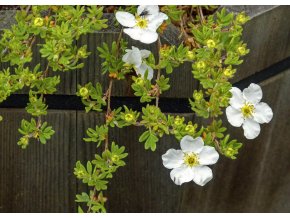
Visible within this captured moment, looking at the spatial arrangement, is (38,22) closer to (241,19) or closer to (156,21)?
(156,21)

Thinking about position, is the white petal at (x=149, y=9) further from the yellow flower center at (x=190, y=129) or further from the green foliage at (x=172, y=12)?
the yellow flower center at (x=190, y=129)

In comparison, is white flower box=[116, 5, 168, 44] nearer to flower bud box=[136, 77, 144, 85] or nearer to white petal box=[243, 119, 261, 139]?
flower bud box=[136, 77, 144, 85]

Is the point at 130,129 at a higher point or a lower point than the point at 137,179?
higher

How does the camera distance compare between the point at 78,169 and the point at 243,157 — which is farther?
the point at 243,157

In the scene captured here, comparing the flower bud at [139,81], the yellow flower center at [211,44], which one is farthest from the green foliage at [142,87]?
the yellow flower center at [211,44]

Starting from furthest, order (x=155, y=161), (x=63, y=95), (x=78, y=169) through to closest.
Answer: (x=155, y=161) → (x=63, y=95) → (x=78, y=169)

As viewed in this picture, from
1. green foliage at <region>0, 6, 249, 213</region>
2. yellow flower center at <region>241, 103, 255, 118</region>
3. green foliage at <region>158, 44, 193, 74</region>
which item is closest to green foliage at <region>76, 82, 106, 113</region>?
green foliage at <region>0, 6, 249, 213</region>

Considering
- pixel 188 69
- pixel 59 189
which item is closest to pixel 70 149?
pixel 59 189

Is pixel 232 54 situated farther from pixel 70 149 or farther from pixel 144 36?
pixel 70 149
